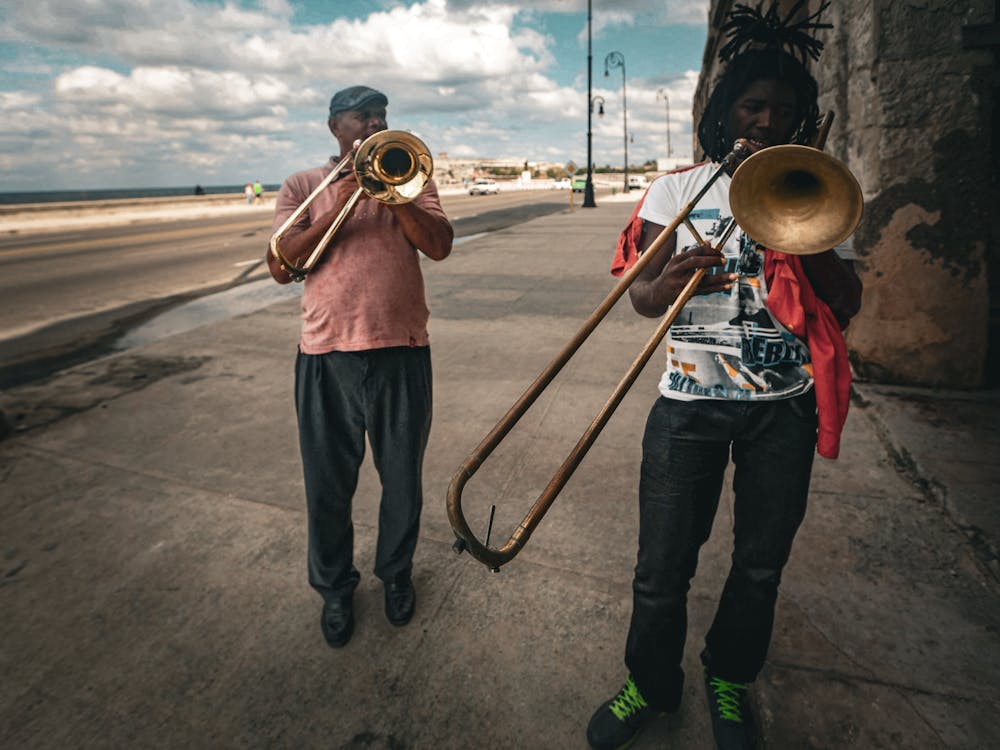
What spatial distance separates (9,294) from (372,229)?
A: 10.7 m

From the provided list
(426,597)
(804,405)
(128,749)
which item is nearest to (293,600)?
(426,597)

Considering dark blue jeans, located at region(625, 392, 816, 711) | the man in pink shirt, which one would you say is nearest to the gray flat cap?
the man in pink shirt

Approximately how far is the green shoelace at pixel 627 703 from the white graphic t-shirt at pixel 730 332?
36.8 inches

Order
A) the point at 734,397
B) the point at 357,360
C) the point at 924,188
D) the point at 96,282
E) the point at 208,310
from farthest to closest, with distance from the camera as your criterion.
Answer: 1. the point at 96,282
2. the point at 208,310
3. the point at 924,188
4. the point at 357,360
5. the point at 734,397

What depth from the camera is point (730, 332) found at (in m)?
1.65

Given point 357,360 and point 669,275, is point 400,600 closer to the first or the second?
point 357,360

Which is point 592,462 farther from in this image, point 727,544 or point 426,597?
point 426,597

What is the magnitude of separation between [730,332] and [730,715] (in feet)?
3.91

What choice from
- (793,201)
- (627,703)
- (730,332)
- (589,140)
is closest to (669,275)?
(730,332)

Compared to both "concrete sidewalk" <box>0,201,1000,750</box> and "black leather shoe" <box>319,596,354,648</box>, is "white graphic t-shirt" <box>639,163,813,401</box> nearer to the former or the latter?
"concrete sidewalk" <box>0,201,1000,750</box>

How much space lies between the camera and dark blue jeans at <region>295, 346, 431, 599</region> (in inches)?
88.2

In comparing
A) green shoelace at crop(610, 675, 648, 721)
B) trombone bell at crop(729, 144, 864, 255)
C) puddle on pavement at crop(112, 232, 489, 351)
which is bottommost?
green shoelace at crop(610, 675, 648, 721)

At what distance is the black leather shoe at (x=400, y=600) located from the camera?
232 centimetres

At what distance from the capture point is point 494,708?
1.93m
